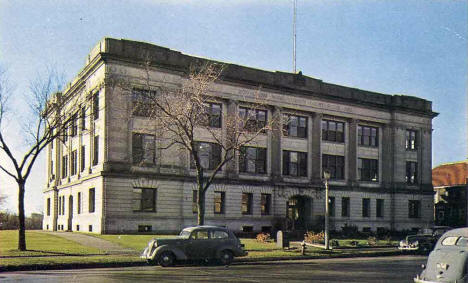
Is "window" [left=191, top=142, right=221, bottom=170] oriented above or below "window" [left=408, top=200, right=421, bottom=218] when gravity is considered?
above

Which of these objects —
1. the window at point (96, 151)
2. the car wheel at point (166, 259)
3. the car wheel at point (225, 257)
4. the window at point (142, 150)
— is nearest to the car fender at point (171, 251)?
the car wheel at point (166, 259)

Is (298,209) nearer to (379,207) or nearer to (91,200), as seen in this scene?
(379,207)

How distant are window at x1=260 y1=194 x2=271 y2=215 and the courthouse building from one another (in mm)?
92

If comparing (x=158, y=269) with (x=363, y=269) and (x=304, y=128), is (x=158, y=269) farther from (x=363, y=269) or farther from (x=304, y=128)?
(x=304, y=128)

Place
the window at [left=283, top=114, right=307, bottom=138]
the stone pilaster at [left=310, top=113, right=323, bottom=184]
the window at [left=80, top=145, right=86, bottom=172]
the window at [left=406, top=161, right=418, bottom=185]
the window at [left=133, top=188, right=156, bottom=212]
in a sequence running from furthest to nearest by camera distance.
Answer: the window at [left=406, top=161, right=418, bottom=185] → the stone pilaster at [left=310, top=113, right=323, bottom=184] → the window at [left=283, top=114, right=307, bottom=138] → the window at [left=80, top=145, right=86, bottom=172] → the window at [left=133, top=188, right=156, bottom=212]

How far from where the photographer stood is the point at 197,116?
2962cm

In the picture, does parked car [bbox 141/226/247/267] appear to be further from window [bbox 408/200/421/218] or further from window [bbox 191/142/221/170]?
window [bbox 408/200/421/218]

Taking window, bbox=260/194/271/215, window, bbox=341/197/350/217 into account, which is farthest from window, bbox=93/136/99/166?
window, bbox=341/197/350/217

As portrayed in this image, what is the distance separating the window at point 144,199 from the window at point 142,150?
2.19 m

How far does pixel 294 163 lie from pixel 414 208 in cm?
1725

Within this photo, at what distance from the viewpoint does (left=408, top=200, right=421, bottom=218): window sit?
193 feet

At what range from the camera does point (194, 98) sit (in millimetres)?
28734

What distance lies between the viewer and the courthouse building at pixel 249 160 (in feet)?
135

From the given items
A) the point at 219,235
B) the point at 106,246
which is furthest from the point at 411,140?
the point at 219,235
